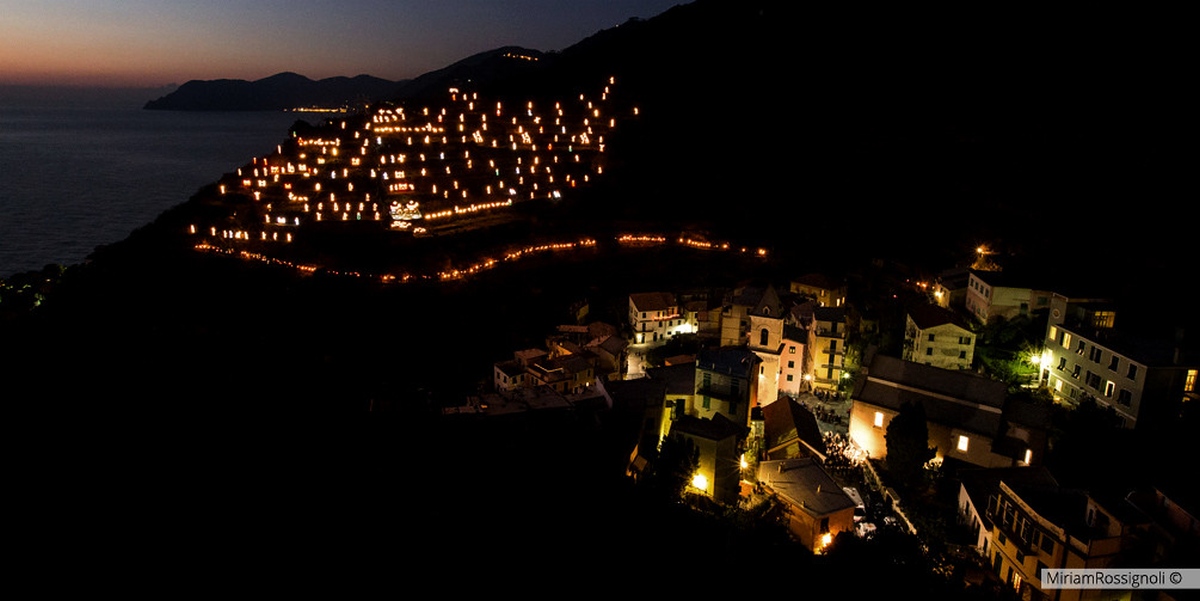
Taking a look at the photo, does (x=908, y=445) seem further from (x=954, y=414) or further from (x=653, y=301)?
(x=653, y=301)

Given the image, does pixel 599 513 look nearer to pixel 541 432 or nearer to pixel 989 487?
pixel 541 432

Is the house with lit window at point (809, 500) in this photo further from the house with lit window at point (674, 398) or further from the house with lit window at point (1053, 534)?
the house with lit window at point (674, 398)

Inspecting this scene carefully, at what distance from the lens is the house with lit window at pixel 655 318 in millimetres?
30828

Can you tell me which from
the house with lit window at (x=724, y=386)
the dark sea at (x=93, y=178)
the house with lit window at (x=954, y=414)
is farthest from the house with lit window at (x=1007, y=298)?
the dark sea at (x=93, y=178)

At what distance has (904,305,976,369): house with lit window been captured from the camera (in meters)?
23.7

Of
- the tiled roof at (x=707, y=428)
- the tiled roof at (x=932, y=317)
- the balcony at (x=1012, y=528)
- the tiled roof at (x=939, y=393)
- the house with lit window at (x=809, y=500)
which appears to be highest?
the tiled roof at (x=932, y=317)

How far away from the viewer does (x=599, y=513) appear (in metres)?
15.0

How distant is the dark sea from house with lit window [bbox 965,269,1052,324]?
62850 millimetres

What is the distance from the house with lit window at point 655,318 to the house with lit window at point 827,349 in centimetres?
761

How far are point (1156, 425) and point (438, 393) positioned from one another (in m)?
23.5

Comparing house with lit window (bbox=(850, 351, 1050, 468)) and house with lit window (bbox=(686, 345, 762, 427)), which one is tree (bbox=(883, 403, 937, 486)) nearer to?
house with lit window (bbox=(850, 351, 1050, 468))

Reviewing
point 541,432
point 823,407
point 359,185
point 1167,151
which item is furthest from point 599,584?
point 1167,151

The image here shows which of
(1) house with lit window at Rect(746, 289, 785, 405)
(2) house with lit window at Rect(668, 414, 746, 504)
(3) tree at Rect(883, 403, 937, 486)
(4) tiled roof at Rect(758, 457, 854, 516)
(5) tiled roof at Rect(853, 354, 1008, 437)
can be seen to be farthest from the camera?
(1) house with lit window at Rect(746, 289, 785, 405)

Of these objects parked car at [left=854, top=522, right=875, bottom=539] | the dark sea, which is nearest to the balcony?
parked car at [left=854, top=522, right=875, bottom=539]
